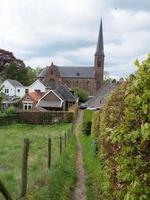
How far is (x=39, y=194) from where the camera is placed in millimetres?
10922

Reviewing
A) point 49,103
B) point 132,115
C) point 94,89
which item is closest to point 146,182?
point 132,115

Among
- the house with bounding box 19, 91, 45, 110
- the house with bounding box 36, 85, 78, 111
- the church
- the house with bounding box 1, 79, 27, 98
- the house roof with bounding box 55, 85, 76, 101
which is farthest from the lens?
the church

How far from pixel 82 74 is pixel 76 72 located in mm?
2454

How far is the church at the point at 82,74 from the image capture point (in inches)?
4995

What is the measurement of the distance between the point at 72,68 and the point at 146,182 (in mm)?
128185

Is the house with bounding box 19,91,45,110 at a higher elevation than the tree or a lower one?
lower

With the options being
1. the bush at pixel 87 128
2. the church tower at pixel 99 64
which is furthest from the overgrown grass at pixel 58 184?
the church tower at pixel 99 64

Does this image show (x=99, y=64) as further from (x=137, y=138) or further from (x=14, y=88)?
(x=137, y=138)

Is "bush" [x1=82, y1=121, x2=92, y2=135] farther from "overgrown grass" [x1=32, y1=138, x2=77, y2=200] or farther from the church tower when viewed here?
the church tower

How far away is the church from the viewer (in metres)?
127

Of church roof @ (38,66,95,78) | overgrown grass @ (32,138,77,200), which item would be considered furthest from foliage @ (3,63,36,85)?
overgrown grass @ (32,138,77,200)

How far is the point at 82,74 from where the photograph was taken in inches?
5108

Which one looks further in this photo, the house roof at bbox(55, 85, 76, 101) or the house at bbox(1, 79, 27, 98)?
the house at bbox(1, 79, 27, 98)

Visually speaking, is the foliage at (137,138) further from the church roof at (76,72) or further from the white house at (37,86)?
the church roof at (76,72)
